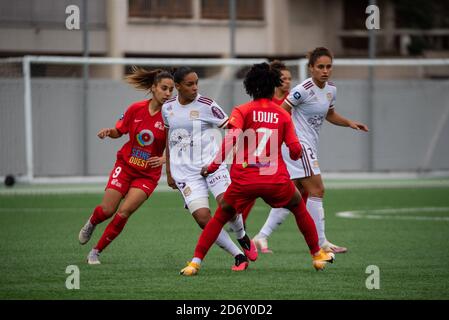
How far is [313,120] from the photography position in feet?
40.0

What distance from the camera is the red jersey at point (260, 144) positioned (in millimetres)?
9695

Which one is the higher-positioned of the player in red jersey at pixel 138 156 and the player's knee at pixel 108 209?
the player in red jersey at pixel 138 156

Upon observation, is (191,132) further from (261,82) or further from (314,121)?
(314,121)

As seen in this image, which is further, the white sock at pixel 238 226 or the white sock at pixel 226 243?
the white sock at pixel 238 226

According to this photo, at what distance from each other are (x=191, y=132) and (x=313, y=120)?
A: 6.40 ft

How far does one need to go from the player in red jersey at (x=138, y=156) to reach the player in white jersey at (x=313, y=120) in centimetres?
150

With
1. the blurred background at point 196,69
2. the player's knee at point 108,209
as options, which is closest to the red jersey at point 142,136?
the player's knee at point 108,209

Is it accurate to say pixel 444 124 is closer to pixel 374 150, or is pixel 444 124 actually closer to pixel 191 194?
pixel 374 150

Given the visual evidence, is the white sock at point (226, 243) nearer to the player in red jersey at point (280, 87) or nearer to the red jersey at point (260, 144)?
the red jersey at point (260, 144)

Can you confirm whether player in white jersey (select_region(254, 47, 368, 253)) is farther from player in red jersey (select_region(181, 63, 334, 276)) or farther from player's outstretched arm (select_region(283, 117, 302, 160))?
player's outstretched arm (select_region(283, 117, 302, 160))

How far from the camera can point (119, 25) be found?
32.6 meters

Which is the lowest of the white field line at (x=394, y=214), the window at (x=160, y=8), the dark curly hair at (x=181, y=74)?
the white field line at (x=394, y=214)

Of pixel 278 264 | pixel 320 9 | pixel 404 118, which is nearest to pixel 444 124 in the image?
pixel 404 118
